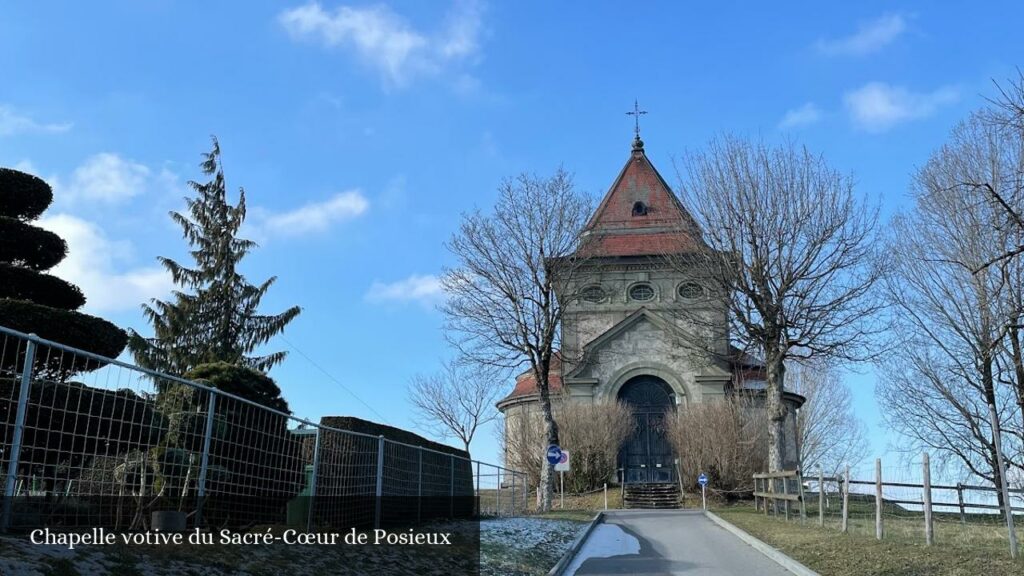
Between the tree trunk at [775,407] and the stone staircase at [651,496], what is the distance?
27.1 feet

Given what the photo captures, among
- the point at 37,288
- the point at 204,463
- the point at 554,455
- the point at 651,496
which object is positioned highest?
the point at 37,288

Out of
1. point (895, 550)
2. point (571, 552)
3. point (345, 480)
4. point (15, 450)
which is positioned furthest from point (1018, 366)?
point (15, 450)

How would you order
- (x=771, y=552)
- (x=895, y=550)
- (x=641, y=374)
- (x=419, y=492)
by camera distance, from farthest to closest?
(x=641, y=374) < (x=771, y=552) < (x=419, y=492) < (x=895, y=550)

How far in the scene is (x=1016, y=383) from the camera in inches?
880

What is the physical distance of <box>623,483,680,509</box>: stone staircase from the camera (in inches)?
1206

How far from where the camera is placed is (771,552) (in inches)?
516

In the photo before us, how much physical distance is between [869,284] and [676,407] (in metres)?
13.8

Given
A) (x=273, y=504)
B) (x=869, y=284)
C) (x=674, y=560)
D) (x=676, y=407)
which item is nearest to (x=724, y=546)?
(x=674, y=560)

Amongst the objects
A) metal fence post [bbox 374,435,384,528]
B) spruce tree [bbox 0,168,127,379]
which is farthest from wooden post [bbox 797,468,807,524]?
spruce tree [bbox 0,168,127,379]

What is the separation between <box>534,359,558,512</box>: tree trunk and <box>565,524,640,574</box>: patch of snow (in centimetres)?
660

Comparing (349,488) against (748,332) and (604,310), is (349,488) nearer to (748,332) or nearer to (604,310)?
(748,332)

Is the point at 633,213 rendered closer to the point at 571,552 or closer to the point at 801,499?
the point at 801,499

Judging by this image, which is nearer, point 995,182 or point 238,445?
point 238,445

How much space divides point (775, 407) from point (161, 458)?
18050 millimetres
